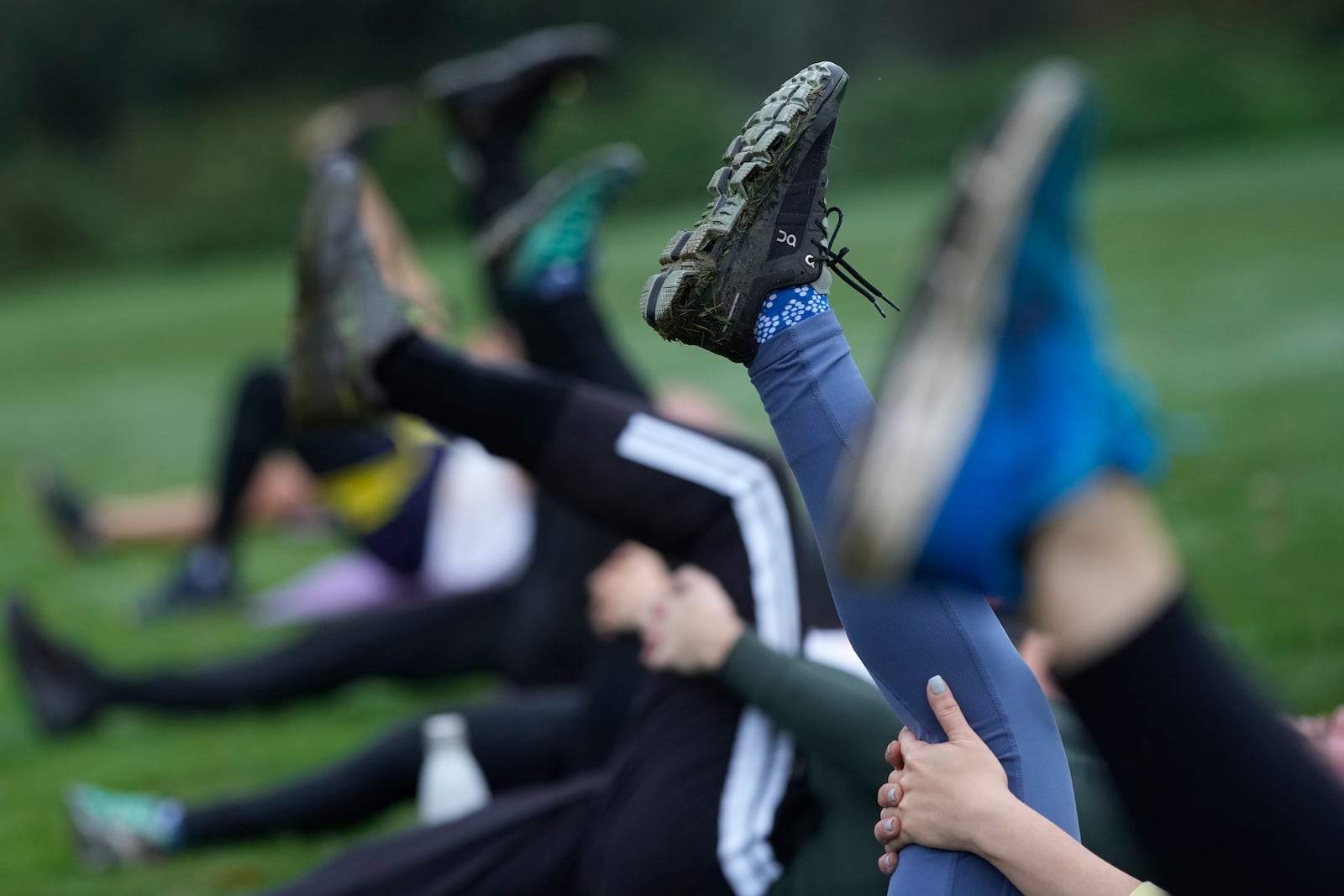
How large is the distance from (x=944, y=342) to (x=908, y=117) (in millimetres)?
18934

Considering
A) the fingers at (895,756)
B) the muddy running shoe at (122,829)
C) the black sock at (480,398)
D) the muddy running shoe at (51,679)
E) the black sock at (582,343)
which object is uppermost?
the black sock at (480,398)

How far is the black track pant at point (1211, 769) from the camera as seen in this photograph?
3.53 feet

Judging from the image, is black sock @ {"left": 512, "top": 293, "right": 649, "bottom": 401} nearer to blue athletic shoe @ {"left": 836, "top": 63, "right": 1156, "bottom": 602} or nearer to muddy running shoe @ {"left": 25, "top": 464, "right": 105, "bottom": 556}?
blue athletic shoe @ {"left": 836, "top": 63, "right": 1156, "bottom": 602}

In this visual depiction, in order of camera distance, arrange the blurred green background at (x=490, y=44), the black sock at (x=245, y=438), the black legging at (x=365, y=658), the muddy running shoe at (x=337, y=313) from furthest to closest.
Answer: the blurred green background at (x=490, y=44) < the black sock at (x=245, y=438) < the black legging at (x=365, y=658) < the muddy running shoe at (x=337, y=313)

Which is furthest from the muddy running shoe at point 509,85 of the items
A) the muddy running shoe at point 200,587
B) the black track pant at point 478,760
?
the muddy running shoe at point 200,587

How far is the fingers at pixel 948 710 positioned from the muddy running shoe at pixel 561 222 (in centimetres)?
152

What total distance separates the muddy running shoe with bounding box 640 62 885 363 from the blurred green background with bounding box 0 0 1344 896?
209 mm

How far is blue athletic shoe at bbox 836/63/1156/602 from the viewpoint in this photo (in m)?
1.10

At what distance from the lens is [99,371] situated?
1153 centimetres

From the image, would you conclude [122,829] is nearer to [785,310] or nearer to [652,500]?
[652,500]

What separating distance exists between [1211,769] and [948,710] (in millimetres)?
421

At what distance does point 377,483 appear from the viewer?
13.4 ft

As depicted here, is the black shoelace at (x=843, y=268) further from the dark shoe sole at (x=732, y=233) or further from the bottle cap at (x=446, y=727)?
the bottle cap at (x=446, y=727)

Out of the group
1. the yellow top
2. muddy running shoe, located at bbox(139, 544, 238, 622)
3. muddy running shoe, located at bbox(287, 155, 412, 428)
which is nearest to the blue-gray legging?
muddy running shoe, located at bbox(287, 155, 412, 428)
